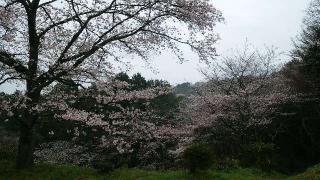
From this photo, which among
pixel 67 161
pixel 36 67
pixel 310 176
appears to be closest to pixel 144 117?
pixel 67 161

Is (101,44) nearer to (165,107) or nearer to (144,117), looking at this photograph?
(144,117)

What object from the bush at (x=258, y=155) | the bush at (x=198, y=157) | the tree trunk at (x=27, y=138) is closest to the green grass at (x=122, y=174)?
the bush at (x=198, y=157)

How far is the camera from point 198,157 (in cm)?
1667

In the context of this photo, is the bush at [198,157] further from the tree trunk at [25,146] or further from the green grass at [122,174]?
the tree trunk at [25,146]

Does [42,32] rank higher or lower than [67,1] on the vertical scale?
lower

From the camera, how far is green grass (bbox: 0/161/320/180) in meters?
16.7

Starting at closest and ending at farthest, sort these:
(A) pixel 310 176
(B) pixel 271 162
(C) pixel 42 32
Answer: (A) pixel 310 176 → (C) pixel 42 32 → (B) pixel 271 162

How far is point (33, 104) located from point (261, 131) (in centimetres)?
1420

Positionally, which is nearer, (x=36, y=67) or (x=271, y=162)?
(x=36, y=67)

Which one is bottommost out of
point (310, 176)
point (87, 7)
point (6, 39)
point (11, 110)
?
point (310, 176)

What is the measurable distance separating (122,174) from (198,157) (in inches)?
127

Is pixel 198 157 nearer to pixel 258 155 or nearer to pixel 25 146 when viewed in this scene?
pixel 258 155

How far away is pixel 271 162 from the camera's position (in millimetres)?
21297

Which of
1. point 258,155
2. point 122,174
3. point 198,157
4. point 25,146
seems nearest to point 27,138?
point 25,146
